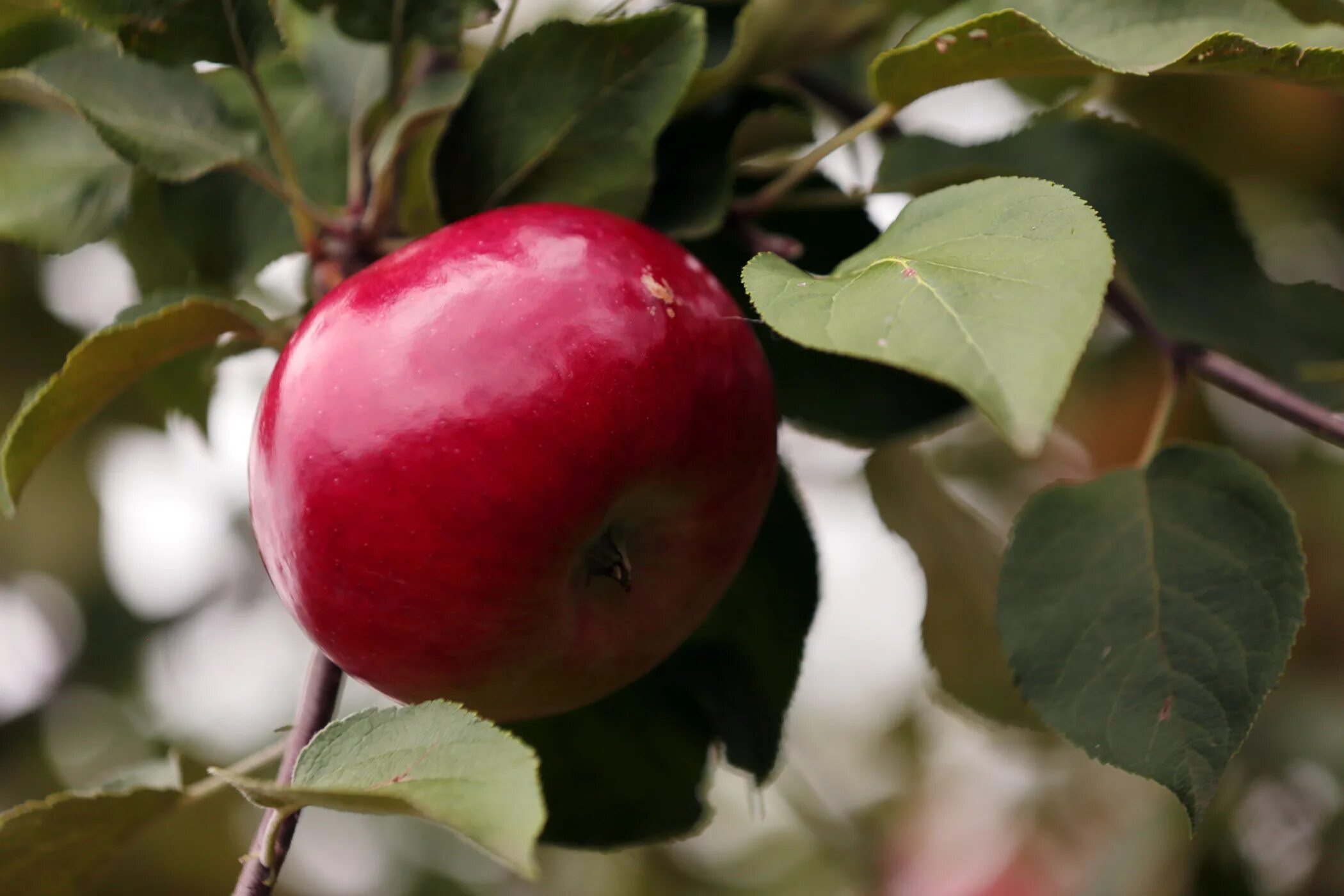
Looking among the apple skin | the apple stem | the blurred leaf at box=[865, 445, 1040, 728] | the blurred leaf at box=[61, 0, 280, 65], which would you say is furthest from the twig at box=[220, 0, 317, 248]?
the blurred leaf at box=[865, 445, 1040, 728]

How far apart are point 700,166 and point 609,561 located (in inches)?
8.7

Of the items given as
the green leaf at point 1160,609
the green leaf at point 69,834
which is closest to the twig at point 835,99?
the green leaf at point 1160,609

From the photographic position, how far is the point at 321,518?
42 centimetres

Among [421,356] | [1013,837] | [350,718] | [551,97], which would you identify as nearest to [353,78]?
[551,97]

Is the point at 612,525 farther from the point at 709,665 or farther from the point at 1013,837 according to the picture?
the point at 1013,837

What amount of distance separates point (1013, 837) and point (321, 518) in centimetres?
134

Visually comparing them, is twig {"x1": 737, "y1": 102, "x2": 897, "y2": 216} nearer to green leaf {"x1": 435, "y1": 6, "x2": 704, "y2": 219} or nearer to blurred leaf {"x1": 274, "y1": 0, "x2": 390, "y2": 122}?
green leaf {"x1": 435, "y1": 6, "x2": 704, "y2": 219}

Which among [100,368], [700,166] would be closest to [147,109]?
[100,368]

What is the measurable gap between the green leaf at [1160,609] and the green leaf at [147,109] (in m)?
0.42

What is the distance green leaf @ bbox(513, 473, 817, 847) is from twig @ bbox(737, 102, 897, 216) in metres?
0.14

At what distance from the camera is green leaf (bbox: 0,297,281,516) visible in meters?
0.46

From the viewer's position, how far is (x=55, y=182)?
62cm

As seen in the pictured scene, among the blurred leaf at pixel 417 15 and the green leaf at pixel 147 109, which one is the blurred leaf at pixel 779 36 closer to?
the blurred leaf at pixel 417 15

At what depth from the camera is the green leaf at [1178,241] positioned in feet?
1.96
